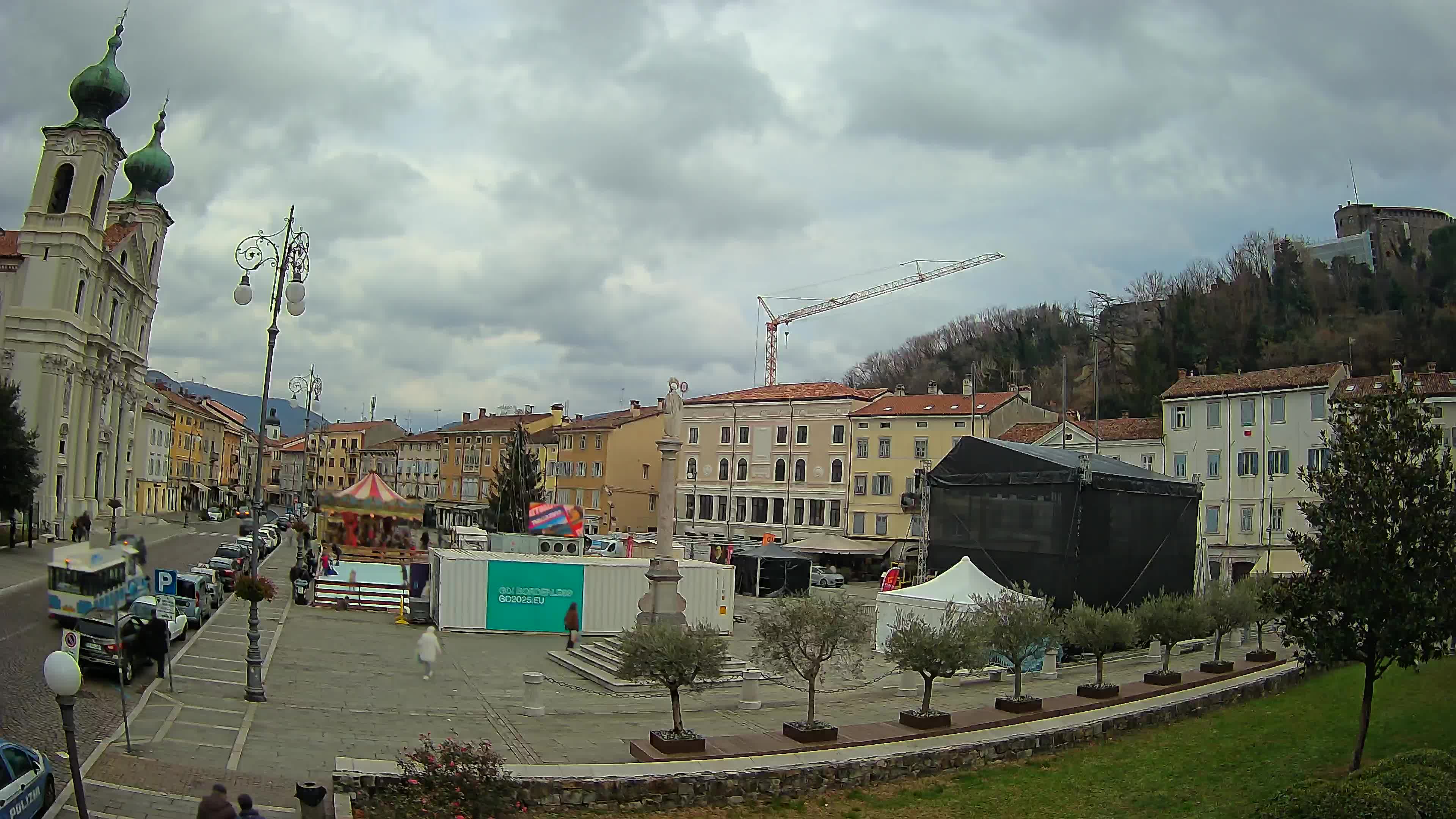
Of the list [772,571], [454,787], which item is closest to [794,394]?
[772,571]

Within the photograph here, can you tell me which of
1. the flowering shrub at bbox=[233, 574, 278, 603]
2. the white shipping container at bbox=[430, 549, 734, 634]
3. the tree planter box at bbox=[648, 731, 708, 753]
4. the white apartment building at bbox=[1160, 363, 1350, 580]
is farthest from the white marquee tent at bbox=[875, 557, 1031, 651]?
the white apartment building at bbox=[1160, 363, 1350, 580]

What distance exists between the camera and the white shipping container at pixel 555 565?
31.2 metres

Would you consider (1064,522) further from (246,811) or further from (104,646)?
(246,811)

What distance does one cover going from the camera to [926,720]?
17.8 meters

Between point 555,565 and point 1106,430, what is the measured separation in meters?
38.7

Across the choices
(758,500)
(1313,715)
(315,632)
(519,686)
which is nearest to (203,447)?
(758,500)

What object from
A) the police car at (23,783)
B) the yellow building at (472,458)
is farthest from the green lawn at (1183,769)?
the yellow building at (472,458)

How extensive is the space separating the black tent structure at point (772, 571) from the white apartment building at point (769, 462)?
16106mm

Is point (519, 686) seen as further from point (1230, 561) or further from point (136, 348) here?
point (136, 348)

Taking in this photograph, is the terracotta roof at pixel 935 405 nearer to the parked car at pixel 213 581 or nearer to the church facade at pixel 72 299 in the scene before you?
the parked car at pixel 213 581

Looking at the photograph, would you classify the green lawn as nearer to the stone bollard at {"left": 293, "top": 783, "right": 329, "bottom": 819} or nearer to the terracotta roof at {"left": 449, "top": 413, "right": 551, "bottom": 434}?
the stone bollard at {"left": 293, "top": 783, "right": 329, "bottom": 819}

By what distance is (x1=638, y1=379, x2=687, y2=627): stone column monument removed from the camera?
2605 cm

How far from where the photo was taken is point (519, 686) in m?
23.0

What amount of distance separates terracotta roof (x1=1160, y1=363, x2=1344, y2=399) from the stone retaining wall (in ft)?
122
